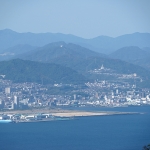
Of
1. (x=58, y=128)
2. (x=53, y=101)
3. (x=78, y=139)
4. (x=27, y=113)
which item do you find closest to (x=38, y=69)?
(x=53, y=101)

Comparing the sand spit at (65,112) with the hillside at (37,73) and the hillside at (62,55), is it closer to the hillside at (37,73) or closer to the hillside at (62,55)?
the hillside at (37,73)

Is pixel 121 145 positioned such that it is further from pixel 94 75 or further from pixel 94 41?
pixel 94 41

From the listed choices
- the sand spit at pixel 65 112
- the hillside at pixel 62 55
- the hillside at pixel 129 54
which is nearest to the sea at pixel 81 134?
the sand spit at pixel 65 112

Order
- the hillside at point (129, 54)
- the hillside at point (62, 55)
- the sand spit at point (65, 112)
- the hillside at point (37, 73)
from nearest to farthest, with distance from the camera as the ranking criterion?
the sand spit at point (65, 112) < the hillside at point (37, 73) < the hillside at point (62, 55) < the hillside at point (129, 54)

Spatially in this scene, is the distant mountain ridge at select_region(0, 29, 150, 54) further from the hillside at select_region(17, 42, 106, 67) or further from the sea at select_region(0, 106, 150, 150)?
the sea at select_region(0, 106, 150, 150)

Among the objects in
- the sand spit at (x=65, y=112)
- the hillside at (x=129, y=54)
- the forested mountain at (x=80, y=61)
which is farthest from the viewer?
the hillside at (x=129, y=54)

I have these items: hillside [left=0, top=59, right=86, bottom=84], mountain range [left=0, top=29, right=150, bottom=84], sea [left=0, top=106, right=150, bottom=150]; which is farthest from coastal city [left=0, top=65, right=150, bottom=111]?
sea [left=0, top=106, right=150, bottom=150]

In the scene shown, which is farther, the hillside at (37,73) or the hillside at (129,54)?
the hillside at (129,54)

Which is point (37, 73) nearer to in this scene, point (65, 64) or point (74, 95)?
point (74, 95)
